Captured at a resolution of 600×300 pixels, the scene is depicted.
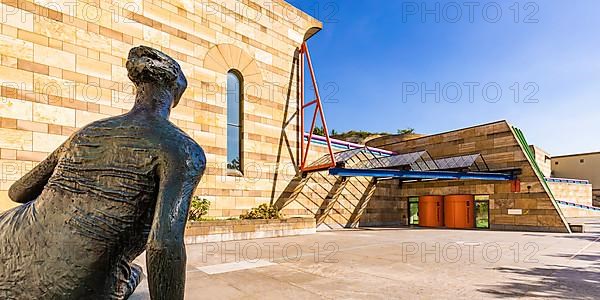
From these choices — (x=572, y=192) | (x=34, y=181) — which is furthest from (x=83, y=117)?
(x=572, y=192)

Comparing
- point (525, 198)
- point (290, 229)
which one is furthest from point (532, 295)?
point (525, 198)

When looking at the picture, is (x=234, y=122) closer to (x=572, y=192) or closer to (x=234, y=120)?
(x=234, y=120)

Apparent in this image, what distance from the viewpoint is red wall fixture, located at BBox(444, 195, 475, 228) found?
69.3 feet

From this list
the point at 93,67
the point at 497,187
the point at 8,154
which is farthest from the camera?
the point at 497,187

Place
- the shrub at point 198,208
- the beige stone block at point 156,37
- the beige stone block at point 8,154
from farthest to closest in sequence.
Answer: the beige stone block at point 156,37 < the shrub at point 198,208 < the beige stone block at point 8,154

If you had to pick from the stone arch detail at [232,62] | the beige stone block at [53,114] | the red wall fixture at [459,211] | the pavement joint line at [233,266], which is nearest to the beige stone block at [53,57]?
the beige stone block at [53,114]

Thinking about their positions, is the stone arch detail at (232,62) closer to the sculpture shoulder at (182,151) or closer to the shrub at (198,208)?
the shrub at (198,208)

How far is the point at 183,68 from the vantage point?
13562 mm

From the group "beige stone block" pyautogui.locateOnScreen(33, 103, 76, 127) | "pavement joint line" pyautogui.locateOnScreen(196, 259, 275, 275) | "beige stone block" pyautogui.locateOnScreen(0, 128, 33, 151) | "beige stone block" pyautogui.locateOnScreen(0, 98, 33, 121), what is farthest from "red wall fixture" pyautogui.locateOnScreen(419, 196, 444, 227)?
"beige stone block" pyautogui.locateOnScreen(0, 98, 33, 121)

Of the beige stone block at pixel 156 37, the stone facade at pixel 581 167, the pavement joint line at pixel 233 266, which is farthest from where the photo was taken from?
the stone facade at pixel 581 167

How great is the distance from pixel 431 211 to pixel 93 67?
2037cm

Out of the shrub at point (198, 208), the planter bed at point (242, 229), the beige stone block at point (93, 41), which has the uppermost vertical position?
the beige stone block at point (93, 41)

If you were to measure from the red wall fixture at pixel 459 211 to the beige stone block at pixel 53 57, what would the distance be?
20.8 m

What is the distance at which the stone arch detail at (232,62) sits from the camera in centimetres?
1461
